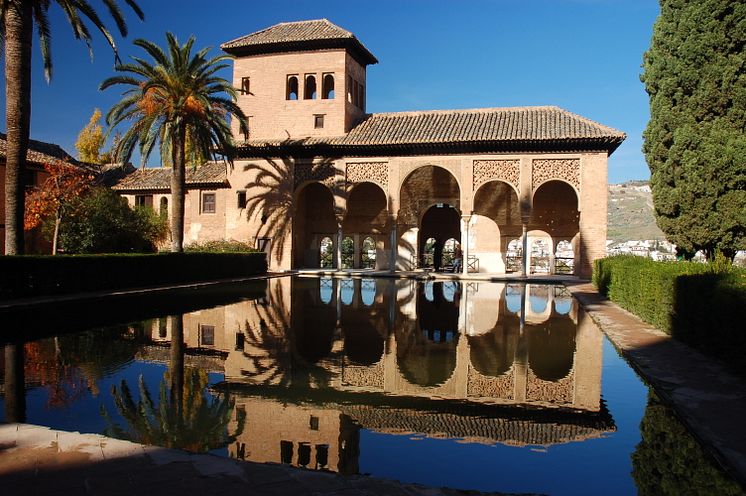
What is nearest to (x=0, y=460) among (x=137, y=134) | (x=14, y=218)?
(x=14, y=218)

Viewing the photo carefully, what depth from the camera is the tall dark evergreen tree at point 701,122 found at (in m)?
12.8

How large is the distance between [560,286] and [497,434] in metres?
20.2

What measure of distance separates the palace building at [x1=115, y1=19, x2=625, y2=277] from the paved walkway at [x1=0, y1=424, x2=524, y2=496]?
23188mm

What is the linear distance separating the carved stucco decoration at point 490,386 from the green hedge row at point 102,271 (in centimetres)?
1139

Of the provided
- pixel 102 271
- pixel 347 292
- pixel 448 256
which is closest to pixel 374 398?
pixel 102 271

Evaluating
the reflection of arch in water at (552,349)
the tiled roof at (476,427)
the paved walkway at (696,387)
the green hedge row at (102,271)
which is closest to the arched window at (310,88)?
the green hedge row at (102,271)

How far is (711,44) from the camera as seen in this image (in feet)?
42.9

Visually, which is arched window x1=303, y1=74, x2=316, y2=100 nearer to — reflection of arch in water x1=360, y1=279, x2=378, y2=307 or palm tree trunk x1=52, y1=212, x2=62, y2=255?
reflection of arch in water x1=360, y1=279, x2=378, y2=307

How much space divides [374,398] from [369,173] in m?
22.9

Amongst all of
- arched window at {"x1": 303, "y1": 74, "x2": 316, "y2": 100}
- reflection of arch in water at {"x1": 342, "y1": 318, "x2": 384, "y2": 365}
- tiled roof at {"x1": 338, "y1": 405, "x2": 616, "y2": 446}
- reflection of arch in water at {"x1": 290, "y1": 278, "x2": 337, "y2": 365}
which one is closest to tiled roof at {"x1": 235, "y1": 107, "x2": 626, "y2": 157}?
arched window at {"x1": 303, "y1": 74, "x2": 316, "y2": 100}

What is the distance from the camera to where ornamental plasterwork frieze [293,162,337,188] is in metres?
28.6

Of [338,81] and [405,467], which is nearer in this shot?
[405,467]

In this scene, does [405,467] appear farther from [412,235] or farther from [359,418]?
[412,235]

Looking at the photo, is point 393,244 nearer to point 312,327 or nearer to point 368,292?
point 368,292
